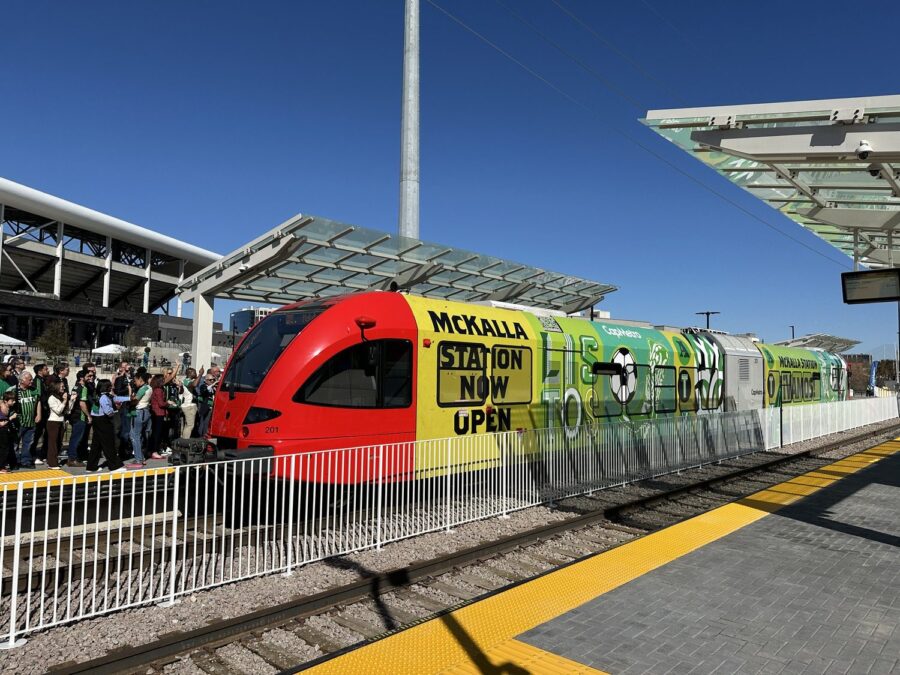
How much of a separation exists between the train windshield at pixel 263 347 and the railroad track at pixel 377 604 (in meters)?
2.97

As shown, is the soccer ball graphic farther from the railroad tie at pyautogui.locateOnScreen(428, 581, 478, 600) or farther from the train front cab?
the railroad tie at pyautogui.locateOnScreen(428, 581, 478, 600)

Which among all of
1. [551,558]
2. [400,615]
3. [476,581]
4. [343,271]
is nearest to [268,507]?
[400,615]

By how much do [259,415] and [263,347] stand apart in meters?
1.15

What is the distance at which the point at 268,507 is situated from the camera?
6.34 m

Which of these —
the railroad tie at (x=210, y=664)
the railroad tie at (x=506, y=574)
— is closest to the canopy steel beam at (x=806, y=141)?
the railroad tie at (x=506, y=574)

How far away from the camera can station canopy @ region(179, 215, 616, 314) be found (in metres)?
13.1

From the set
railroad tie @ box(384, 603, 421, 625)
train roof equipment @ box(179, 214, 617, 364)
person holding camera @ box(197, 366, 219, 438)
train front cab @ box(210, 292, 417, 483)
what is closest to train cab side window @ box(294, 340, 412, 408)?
train front cab @ box(210, 292, 417, 483)

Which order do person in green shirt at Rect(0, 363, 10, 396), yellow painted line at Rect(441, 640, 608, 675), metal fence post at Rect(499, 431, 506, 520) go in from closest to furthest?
yellow painted line at Rect(441, 640, 608, 675)
metal fence post at Rect(499, 431, 506, 520)
person in green shirt at Rect(0, 363, 10, 396)

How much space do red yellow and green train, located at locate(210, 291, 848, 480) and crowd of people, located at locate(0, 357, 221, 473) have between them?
3349 millimetres

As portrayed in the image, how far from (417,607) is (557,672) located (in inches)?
68.5

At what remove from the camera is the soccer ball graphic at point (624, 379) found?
12.7 metres

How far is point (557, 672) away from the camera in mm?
4035

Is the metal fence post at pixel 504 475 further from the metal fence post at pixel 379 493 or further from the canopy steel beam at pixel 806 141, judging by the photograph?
the canopy steel beam at pixel 806 141

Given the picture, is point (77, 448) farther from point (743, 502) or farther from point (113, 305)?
point (113, 305)
